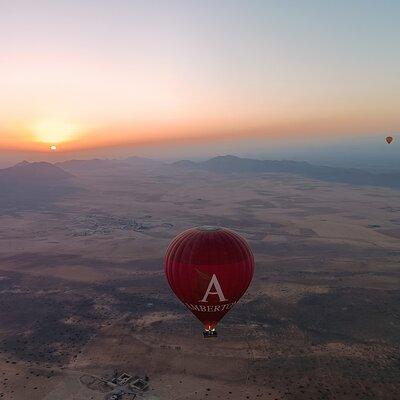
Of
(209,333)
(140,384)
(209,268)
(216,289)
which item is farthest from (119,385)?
(209,268)

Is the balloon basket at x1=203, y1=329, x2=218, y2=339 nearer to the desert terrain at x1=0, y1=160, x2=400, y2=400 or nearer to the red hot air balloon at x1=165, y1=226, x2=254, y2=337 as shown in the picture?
the red hot air balloon at x1=165, y1=226, x2=254, y2=337

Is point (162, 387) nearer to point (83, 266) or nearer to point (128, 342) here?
point (128, 342)

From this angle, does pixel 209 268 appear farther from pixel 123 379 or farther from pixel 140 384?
pixel 123 379

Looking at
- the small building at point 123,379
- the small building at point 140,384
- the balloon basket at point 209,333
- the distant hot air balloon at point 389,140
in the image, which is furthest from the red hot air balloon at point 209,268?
the distant hot air balloon at point 389,140

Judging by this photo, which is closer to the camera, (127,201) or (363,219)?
(363,219)

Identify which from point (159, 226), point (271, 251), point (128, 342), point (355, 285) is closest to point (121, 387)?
point (128, 342)

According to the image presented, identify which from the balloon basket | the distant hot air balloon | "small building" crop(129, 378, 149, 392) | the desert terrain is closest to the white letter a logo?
the balloon basket
